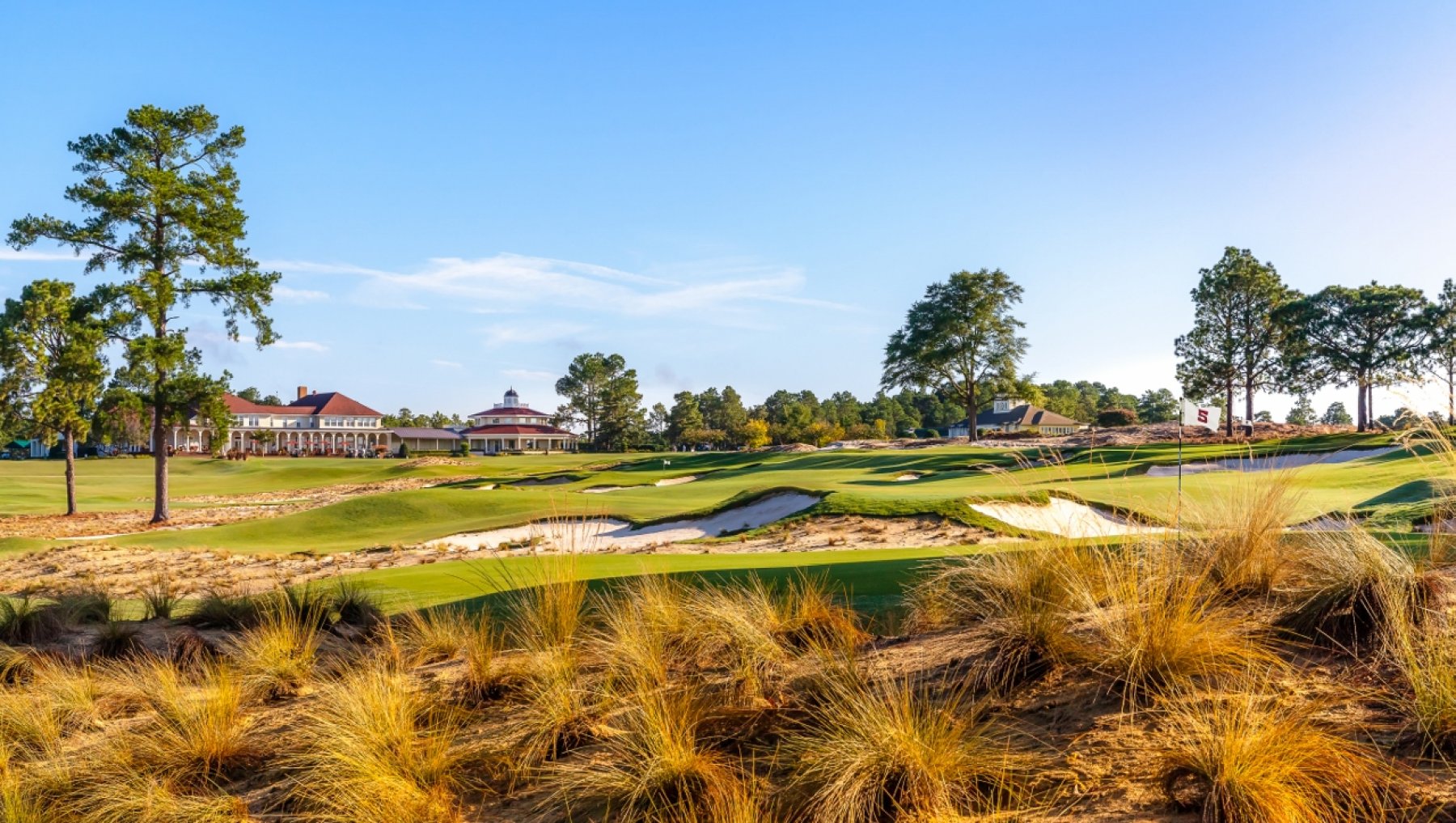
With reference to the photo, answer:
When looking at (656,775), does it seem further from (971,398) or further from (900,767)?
(971,398)

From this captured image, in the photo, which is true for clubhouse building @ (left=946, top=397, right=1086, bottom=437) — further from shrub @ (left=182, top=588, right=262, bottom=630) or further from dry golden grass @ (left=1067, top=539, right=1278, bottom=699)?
dry golden grass @ (left=1067, top=539, right=1278, bottom=699)

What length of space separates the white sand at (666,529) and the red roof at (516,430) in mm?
97159

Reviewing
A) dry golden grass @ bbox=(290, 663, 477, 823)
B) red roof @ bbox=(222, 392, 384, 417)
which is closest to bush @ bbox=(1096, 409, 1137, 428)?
dry golden grass @ bbox=(290, 663, 477, 823)

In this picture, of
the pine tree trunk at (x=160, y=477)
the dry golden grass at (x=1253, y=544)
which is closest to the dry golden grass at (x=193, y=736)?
the dry golden grass at (x=1253, y=544)

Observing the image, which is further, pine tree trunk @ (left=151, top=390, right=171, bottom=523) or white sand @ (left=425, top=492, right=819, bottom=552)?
pine tree trunk @ (left=151, top=390, right=171, bottom=523)

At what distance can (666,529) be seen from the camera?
71.0 ft

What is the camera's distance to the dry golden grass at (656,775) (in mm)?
4508

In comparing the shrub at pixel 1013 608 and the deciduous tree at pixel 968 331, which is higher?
the deciduous tree at pixel 968 331

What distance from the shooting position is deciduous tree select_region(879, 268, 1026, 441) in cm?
6316

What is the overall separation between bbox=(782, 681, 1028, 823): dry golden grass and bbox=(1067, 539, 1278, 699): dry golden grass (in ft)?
2.68

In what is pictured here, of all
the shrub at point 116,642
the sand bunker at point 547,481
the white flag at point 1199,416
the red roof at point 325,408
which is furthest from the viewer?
the red roof at point 325,408

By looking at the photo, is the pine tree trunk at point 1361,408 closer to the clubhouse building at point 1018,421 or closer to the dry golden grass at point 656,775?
the clubhouse building at point 1018,421

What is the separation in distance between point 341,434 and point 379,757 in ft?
380

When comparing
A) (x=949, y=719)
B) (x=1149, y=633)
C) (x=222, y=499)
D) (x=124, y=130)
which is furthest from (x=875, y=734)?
(x=222, y=499)
